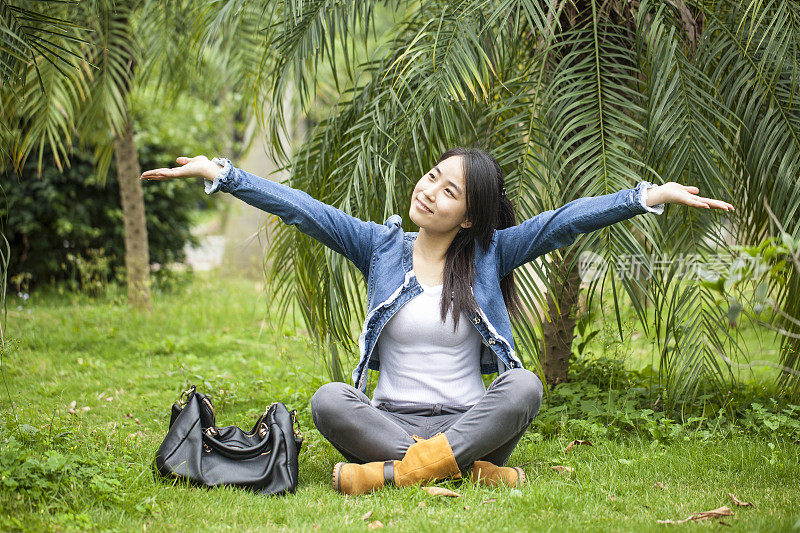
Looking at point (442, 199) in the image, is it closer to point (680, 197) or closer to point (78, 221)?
point (680, 197)

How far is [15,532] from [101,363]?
2965 mm

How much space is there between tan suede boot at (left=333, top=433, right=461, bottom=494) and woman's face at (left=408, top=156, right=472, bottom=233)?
0.77m

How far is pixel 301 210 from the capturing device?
8.81ft

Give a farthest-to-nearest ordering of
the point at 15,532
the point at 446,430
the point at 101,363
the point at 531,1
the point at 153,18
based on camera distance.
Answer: the point at 153,18 < the point at 101,363 < the point at 531,1 < the point at 446,430 < the point at 15,532

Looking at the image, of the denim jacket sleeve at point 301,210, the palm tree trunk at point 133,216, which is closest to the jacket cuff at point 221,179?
the denim jacket sleeve at point 301,210

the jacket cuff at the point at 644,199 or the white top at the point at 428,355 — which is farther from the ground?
the jacket cuff at the point at 644,199

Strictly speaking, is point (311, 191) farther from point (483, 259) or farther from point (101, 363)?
point (101, 363)

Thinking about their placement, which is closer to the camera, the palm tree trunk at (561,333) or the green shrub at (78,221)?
the palm tree trunk at (561,333)

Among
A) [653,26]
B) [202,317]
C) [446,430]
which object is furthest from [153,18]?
[446,430]

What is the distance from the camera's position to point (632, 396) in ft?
12.6

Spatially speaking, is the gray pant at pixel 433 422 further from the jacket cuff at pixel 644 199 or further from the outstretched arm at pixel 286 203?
the jacket cuff at pixel 644 199

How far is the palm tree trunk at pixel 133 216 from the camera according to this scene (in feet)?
20.9

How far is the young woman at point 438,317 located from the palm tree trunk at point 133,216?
3.94 meters

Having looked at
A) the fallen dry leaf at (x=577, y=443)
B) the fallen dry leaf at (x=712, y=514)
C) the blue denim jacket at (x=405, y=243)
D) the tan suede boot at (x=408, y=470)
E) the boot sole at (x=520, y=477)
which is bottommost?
the fallen dry leaf at (x=577, y=443)
